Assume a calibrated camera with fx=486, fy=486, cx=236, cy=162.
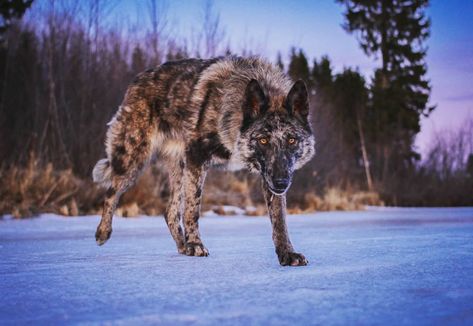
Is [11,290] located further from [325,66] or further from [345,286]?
[325,66]

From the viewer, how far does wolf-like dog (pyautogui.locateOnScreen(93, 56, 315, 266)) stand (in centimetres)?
380

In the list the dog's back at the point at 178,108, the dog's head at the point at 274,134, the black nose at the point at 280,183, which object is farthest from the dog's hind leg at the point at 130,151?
the black nose at the point at 280,183

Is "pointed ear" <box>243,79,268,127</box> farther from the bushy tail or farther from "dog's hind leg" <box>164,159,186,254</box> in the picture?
the bushy tail

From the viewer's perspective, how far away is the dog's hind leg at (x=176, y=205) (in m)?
4.56

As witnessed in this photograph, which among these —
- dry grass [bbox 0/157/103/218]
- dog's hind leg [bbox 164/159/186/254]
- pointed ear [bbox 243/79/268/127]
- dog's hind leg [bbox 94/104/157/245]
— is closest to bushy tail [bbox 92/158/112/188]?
dog's hind leg [bbox 94/104/157/245]

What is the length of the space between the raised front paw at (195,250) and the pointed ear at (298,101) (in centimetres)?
134

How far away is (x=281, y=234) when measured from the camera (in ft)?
11.8

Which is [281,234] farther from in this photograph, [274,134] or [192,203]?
[192,203]

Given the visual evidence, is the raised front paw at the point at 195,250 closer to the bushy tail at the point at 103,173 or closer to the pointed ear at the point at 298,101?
the pointed ear at the point at 298,101

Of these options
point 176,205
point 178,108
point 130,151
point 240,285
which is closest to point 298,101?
point 178,108

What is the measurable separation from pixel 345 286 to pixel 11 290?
5.33ft

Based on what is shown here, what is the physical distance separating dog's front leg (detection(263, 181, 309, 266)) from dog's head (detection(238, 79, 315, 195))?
0.17 m

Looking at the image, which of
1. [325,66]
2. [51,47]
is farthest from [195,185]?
[325,66]

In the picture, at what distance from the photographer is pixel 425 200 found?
54.0 ft
